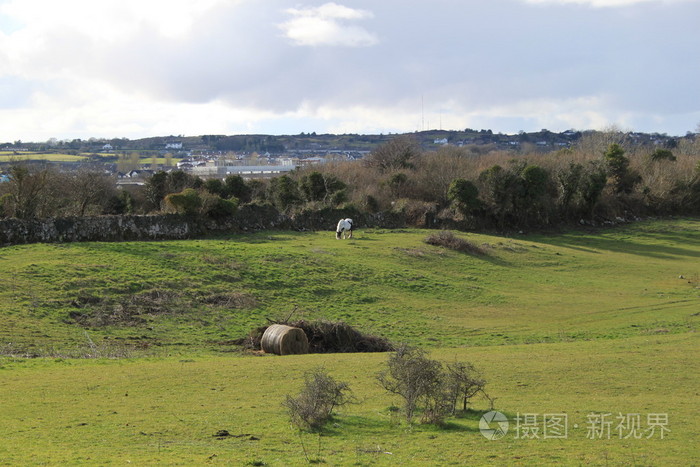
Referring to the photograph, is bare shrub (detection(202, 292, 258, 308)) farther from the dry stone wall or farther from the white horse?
the white horse

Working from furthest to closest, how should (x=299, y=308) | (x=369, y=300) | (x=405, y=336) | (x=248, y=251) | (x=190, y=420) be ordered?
(x=248, y=251), (x=369, y=300), (x=299, y=308), (x=405, y=336), (x=190, y=420)

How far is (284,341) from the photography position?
26.0 m

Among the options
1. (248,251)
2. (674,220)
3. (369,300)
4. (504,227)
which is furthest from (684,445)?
(674,220)

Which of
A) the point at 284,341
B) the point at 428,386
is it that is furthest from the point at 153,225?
the point at 428,386

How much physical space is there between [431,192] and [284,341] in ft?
161

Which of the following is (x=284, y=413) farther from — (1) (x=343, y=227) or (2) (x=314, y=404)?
(1) (x=343, y=227)

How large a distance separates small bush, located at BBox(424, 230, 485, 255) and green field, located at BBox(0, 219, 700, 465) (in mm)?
839

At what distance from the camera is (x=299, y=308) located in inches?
1373

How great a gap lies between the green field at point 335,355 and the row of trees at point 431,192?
8.85 metres

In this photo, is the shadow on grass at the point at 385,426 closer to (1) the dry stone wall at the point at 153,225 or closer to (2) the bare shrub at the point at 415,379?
(2) the bare shrub at the point at 415,379

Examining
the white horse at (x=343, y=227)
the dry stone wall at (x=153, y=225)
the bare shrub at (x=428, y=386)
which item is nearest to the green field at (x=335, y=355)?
the bare shrub at (x=428, y=386)

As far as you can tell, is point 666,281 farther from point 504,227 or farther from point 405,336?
point 405,336

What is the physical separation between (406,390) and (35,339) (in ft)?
52.7

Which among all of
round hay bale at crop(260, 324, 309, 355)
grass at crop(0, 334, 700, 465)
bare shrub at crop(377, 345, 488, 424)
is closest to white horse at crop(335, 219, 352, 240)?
round hay bale at crop(260, 324, 309, 355)
